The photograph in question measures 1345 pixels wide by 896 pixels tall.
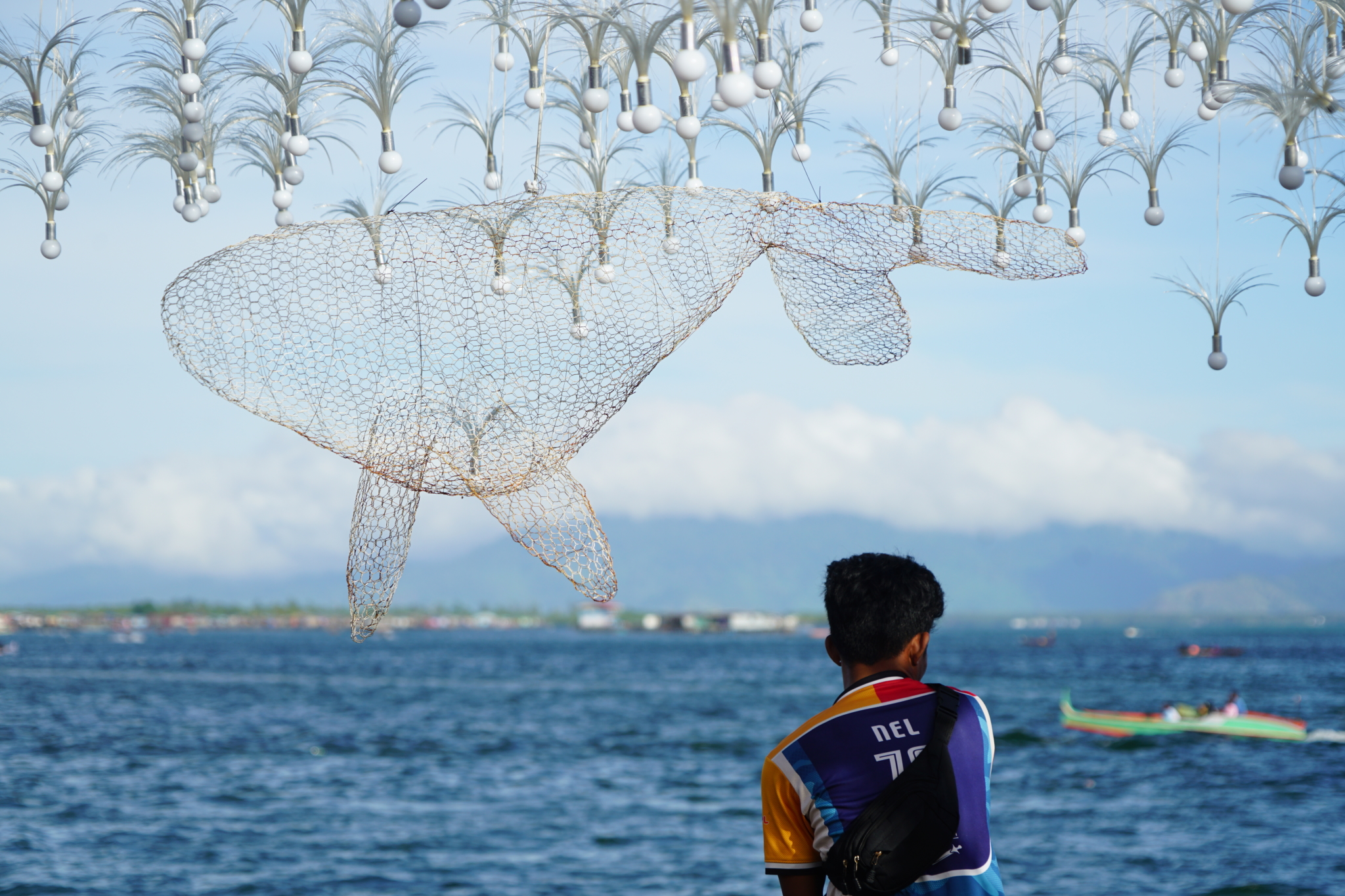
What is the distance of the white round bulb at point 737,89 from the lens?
3883 millimetres

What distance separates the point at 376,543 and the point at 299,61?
2.00 meters

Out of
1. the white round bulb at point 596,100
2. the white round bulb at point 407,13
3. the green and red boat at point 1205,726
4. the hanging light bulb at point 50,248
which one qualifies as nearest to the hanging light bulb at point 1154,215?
the white round bulb at point 596,100

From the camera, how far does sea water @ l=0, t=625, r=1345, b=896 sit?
2144cm

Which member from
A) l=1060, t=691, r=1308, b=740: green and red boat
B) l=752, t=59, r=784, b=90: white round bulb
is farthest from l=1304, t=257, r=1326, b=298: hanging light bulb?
l=1060, t=691, r=1308, b=740: green and red boat

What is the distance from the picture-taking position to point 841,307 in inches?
217

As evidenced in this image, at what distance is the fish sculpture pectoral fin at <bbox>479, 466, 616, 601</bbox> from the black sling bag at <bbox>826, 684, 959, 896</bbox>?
244cm

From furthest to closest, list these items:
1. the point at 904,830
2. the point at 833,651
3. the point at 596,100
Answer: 1. the point at 596,100
2. the point at 833,651
3. the point at 904,830

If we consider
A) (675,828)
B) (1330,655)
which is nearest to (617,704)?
(675,828)

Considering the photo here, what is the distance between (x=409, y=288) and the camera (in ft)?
17.0

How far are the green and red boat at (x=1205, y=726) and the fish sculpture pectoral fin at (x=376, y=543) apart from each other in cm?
3969

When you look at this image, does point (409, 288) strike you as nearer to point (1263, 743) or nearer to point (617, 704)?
point (1263, 743)

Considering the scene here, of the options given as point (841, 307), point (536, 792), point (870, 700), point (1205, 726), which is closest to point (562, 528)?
point (841, 307)

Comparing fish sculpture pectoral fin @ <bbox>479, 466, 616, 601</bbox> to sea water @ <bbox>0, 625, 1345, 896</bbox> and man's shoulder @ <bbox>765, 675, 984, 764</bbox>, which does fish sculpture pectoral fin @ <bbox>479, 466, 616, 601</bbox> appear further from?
sea water @ <bbox>0, 625, 1345, 896</bbox>

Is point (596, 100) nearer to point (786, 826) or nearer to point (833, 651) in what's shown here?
point (833, 651)
